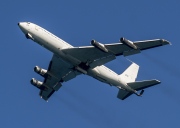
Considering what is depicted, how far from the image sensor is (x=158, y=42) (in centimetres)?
9681

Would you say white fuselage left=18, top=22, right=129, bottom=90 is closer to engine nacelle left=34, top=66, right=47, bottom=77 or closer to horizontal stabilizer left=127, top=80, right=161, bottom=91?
horizontal stabilizer left=127, top=80, right=161, bottom=91

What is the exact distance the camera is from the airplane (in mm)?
100000

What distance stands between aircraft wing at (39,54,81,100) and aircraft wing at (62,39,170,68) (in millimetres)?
4766

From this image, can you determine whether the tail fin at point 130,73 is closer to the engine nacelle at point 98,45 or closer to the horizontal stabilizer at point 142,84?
the horizontal stabilizer at point 142,84

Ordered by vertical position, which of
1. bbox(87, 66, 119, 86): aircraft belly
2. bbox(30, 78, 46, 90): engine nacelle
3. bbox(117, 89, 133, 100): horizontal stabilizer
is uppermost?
bbox(87, 66, 119, 86): aircraft belly

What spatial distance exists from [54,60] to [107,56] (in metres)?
12.0

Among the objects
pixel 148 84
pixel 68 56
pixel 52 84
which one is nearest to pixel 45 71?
pixel 52 84

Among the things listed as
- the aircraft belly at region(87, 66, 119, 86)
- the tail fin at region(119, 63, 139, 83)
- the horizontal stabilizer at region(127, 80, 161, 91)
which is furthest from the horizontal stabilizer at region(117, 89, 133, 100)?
the aircraft belly at region(87, 66, 119, 86)

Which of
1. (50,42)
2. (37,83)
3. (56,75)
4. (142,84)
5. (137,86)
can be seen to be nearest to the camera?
(50,42)

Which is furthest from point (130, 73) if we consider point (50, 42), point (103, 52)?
point (50, 42)

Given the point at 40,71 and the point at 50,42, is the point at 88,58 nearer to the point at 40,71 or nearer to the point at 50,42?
the point at 50,42

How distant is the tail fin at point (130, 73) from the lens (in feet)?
367

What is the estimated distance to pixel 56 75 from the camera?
113438 millimetres

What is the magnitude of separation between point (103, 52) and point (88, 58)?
4.13 metres
